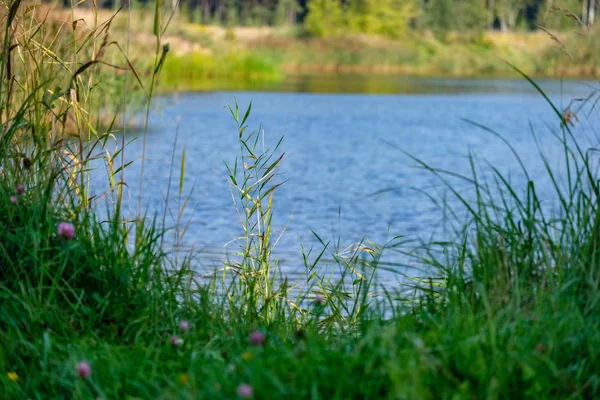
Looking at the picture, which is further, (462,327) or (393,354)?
(462,327)

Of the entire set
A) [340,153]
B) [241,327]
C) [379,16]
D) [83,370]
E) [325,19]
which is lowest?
[325,19]

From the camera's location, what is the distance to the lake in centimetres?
658

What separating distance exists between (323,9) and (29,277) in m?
55.9

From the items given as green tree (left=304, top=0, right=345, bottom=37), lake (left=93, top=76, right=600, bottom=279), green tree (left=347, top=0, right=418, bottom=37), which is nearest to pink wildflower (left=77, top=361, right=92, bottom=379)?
lake (left=93, top=76, right=600, bottom=279)

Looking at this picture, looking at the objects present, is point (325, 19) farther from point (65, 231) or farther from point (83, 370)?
point (83, 370)

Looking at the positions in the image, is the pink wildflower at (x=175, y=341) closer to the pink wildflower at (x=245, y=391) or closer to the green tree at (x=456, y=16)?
the pink wildflower at (x=245, y=391)

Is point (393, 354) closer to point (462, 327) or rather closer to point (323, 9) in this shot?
point (462, 327)

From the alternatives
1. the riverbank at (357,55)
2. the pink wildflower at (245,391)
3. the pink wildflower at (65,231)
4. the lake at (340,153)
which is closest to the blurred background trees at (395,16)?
the riverbank at (357,55)

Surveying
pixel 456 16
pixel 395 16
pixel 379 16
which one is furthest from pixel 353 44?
pixel 456 16

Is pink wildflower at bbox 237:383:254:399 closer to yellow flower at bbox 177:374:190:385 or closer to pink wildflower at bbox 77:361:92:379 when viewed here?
yellow flower at bbox 177:374:190:385

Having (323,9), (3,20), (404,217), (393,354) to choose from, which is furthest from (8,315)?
(323,9)

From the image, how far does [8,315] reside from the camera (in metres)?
A: 2.34

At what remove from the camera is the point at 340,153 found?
12305 mm

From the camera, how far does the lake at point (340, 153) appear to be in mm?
6582
